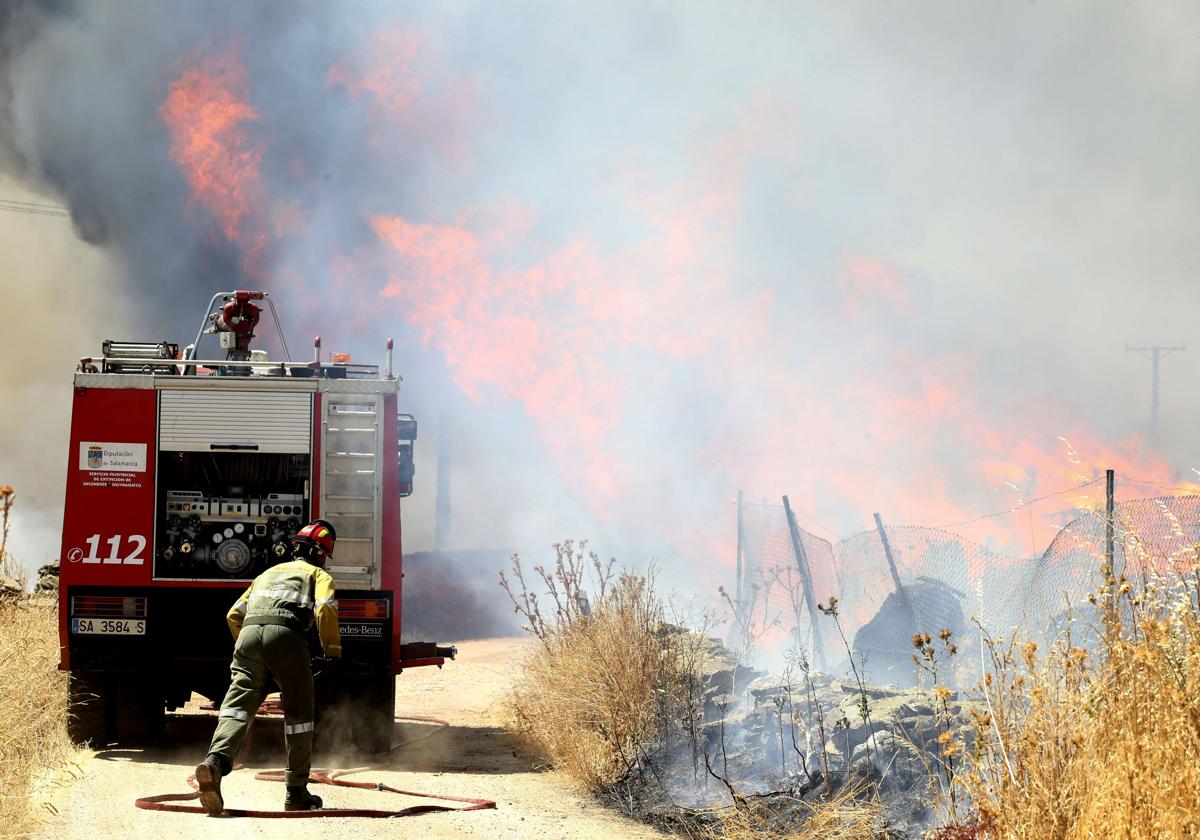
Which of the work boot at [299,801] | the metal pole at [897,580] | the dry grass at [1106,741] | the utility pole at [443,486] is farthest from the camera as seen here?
the utility pole at [443,486]

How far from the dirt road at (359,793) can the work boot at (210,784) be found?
8cm

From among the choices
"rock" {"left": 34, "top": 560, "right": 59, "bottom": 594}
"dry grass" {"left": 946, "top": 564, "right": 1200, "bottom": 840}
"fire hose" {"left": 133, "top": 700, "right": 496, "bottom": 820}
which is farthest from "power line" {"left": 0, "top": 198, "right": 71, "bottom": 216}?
"dry grass" {"left": 946, "top": 564, "right": 1200, "bottom": 840}

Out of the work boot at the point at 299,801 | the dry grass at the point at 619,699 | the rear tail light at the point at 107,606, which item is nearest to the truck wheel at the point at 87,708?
the rear tail light at the point at 107,606

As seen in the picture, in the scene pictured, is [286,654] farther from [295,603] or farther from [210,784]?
[210,784]

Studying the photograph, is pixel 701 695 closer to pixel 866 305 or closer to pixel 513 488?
pixel 866 305

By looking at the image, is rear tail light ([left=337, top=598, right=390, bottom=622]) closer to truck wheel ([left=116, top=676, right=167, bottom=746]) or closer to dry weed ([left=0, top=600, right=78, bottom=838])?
truck wheel ([left=116, top=676, right=167, bottom=746])

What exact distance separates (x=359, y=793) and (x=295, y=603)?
159cm

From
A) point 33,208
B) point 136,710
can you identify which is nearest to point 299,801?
point 136,710

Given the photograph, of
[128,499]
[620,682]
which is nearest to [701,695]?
[620,682]

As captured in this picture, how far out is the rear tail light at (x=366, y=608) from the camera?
10.5 metres

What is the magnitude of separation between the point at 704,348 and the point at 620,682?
1698cm

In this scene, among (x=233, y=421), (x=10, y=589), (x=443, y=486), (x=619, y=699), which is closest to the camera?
(x=619, y=699)

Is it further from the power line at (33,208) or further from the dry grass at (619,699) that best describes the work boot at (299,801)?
the power line at (33,208)

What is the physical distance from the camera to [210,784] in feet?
25.0
